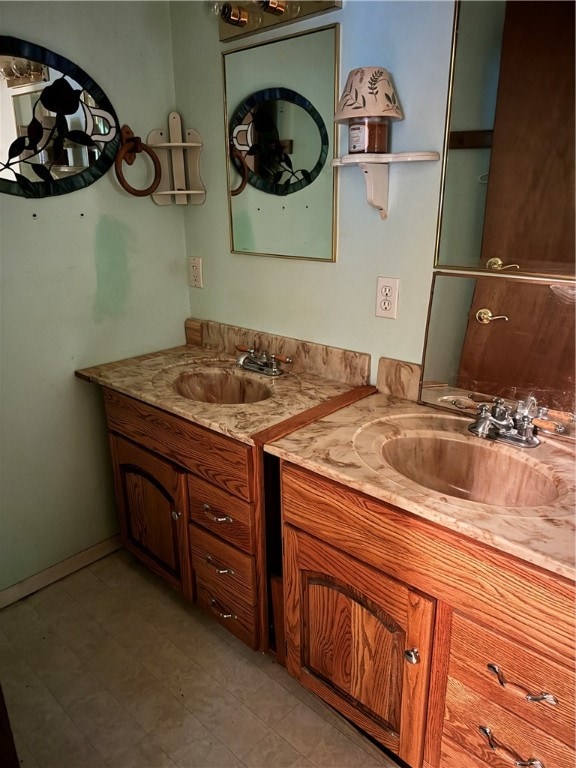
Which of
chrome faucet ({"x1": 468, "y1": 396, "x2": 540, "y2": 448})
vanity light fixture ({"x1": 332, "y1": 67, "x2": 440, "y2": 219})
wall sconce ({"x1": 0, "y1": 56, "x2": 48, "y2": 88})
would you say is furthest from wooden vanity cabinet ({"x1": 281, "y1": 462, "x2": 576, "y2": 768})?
wall sconce ({"x1": 0, "y1": 56, "x2": 48, "y2": 88})

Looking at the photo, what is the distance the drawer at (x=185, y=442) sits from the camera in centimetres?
145

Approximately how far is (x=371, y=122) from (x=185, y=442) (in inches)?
40.3

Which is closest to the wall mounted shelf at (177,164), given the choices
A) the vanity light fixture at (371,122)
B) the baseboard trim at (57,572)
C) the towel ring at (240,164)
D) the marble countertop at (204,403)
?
the towel ring at (240,164)

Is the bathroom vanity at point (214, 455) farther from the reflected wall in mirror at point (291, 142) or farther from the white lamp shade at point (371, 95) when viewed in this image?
the white lamp shade at point (371, 95)

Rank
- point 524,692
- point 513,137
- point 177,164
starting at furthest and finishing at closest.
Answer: point 177,164, point 513,137, point 524,692

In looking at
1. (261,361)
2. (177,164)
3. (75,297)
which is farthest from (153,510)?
(177,164)

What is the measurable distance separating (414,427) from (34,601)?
1.53 metres

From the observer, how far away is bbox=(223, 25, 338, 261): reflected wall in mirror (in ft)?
5.16

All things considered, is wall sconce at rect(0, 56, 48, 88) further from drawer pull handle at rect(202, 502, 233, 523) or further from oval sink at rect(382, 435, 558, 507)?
oval sink at rect(382, 435, 558, 507)

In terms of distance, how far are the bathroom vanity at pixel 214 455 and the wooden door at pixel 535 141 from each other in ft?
1.93

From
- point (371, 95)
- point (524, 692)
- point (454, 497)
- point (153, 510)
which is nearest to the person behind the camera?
point (524, 692)

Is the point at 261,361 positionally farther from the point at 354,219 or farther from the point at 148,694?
the point at 148,694

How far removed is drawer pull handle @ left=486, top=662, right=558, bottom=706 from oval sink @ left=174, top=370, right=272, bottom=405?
1075 millimetres

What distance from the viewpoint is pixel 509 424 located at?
1.30 m
